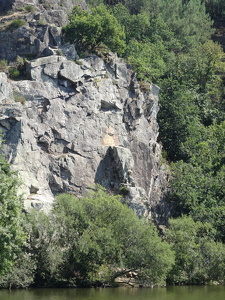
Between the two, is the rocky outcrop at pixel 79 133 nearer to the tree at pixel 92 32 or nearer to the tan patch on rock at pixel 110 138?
the tan patch on rock at pixel 110 138

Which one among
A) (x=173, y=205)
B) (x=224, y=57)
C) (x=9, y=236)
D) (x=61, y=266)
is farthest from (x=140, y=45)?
(x=9, y=236)

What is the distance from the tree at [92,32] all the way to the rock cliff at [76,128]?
197 centimetres

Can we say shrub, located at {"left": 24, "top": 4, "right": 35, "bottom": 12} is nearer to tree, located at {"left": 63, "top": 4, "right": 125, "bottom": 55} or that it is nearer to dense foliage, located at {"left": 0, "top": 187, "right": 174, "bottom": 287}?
tree, located at {"left": 63, "top": 4, "right": 125, "bottom": 55}

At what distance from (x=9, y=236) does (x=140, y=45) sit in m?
54.6

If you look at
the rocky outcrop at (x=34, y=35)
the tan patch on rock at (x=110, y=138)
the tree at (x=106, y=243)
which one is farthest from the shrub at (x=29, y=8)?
the tree at (x=106, y=243)

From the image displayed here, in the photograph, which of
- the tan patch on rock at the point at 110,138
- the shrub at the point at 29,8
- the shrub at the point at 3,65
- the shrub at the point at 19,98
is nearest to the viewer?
the shrub at the point at 19,98

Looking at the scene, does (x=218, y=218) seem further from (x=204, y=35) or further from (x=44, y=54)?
(x=204, y=35)

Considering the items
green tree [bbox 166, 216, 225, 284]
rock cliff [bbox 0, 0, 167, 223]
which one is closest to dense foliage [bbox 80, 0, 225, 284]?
green tree [bbox 166, 216, 225, 284]

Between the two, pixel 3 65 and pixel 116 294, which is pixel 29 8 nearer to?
pixel 3 65

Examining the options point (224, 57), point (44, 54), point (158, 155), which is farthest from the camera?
point (224, 57)

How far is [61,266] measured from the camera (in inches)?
1673

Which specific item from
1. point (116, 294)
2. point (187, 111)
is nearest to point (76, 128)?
point (187, 111)

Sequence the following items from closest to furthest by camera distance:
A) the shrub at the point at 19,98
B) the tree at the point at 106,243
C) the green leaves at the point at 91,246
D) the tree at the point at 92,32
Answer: the green leaves at the point at 91,246
the tree at the point at 106,243
the shrub at the point at 19,98
the tree at the point at 92,32

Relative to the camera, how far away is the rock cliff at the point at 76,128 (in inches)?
1984
